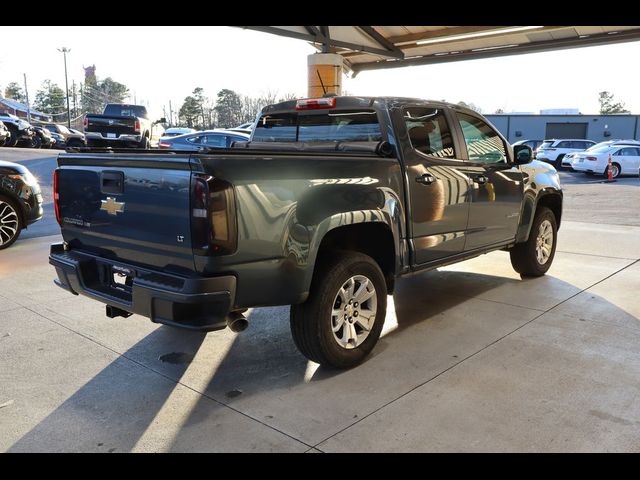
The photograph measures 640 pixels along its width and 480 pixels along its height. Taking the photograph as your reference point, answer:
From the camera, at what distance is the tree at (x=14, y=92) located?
9625 cm

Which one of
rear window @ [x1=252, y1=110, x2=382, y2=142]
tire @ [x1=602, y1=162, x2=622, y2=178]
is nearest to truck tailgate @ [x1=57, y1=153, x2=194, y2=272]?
rear window @ [x1=252, y1=110, x2=382, y2=142]

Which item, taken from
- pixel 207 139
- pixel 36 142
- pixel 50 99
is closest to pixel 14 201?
pixel 207 139

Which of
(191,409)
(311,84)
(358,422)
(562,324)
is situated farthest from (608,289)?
(311,84)

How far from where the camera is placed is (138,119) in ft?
59.0

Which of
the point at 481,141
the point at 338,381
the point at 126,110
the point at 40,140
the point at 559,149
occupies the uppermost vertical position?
the point at 126,110

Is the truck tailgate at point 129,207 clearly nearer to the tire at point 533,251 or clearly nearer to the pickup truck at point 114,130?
the tire at point 533,251

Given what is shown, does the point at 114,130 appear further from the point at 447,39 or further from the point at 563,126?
the point at 563,126

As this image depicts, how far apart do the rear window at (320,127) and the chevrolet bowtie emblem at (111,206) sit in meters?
1.91

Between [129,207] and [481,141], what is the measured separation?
3.43m

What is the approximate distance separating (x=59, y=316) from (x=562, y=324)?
4.45 metres

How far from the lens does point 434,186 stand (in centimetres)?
438

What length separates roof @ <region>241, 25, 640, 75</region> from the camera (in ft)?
41.7

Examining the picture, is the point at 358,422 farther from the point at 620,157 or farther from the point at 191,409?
the point at 620,157

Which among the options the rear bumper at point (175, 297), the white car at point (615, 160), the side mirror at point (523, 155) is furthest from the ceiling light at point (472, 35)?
the rear bumper at point (175, 297)
